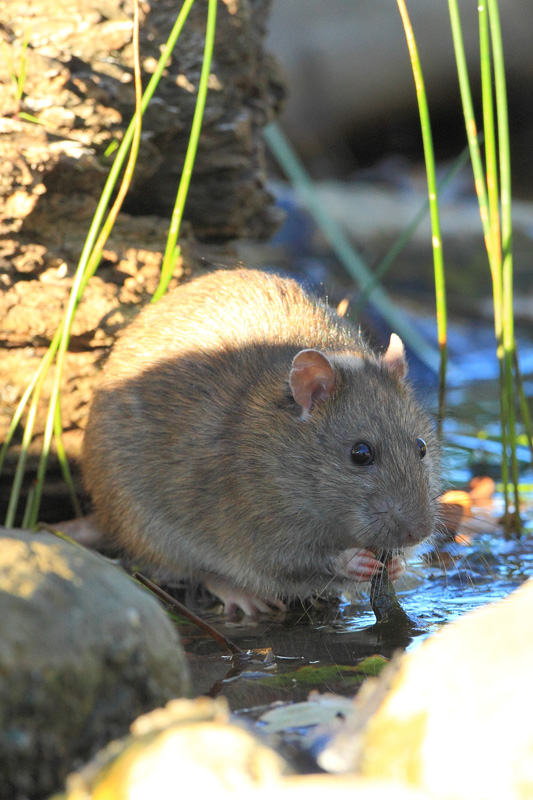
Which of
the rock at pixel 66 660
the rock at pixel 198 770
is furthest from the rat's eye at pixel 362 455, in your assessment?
the rock at pixel 198 770

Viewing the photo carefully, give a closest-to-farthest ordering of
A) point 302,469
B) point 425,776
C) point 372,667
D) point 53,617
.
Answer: point 425,776, point 53,617, point 372,667, point 302,469

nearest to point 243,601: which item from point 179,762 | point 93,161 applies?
point 93,161

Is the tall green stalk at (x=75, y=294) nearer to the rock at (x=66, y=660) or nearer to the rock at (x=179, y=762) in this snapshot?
the rock at (x=66, y=660)

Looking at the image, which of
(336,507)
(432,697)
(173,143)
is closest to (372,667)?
(336,507)

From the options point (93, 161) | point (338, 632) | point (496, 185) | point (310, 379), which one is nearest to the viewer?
point (338, 632)

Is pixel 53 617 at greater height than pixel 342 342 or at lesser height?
lesser

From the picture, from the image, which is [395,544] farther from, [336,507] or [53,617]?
[53,617]

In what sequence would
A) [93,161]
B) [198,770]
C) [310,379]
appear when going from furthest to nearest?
→ [93,161] → [310,379] → [198,770]

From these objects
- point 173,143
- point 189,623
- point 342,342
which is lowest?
point 189,623

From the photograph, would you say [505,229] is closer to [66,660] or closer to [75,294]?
[75,294]
